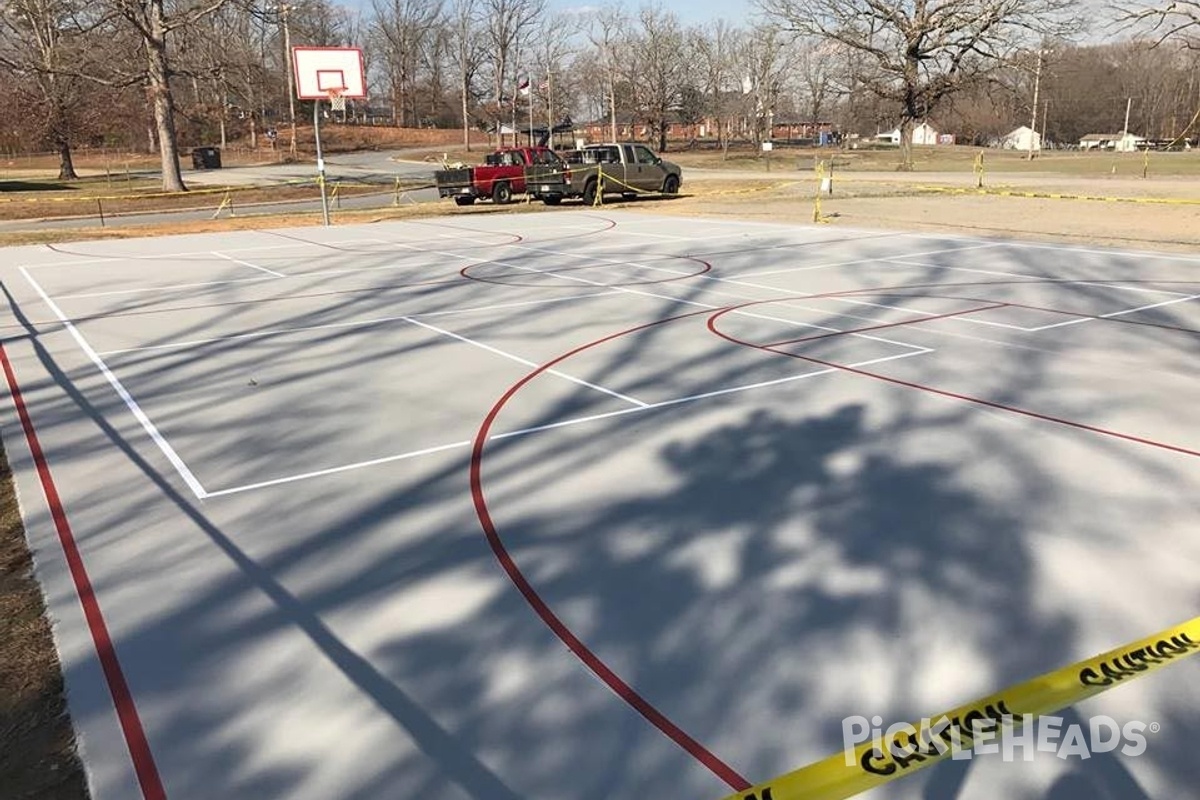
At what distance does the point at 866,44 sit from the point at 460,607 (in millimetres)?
53134

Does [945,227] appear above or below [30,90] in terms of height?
below

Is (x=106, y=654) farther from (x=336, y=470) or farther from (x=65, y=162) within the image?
(x=65, y=162)

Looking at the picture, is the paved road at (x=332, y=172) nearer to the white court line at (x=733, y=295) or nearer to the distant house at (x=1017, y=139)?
the white court line at (x=733, y=295)

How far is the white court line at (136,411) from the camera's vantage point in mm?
6070

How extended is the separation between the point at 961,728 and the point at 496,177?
101 feet

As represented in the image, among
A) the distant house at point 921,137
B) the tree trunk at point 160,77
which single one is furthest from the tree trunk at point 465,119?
the distant house at point 921,137

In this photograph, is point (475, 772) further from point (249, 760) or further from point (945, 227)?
point (945, 227)

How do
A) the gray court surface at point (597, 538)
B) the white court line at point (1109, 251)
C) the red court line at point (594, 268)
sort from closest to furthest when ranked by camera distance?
the gray court surface at point (597, 538), the red court line at point (594, 268), the white court line at point (1109, 251)

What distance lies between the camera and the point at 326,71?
93.8 feet

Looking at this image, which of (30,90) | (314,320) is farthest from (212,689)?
(30,90)

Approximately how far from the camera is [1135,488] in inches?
224

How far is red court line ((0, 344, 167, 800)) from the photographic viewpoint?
3205mm

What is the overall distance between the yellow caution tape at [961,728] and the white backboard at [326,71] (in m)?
28.9

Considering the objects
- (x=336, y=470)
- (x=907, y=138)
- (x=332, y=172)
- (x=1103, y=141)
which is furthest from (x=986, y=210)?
(x=1103, y=141)
